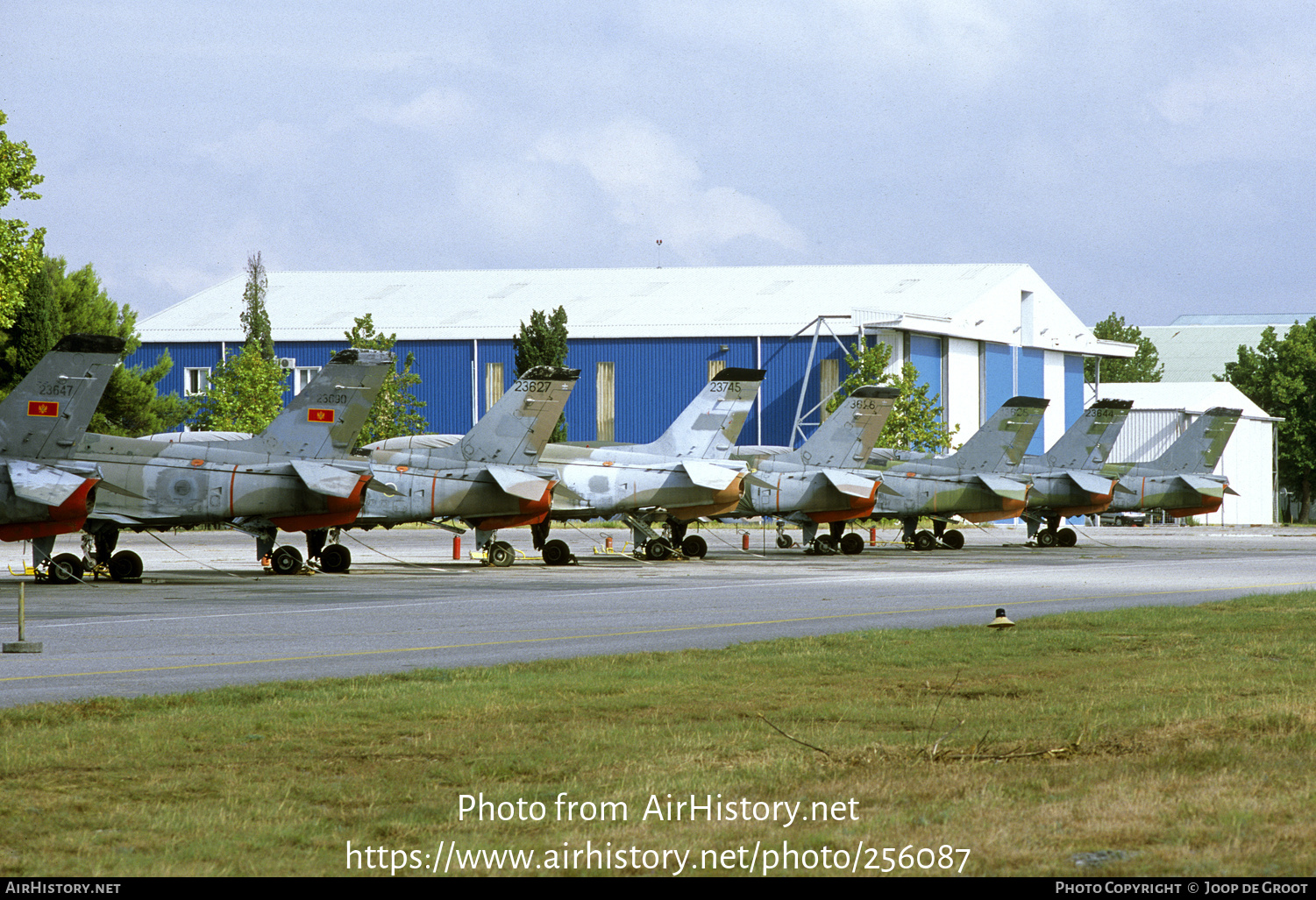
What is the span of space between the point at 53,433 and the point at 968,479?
85.0 feet

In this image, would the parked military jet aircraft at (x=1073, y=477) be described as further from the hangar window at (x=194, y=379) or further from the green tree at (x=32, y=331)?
the hangar window at (x=194, y=379)

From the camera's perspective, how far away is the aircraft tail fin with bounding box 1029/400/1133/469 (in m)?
44.8

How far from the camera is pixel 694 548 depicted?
38.0 m

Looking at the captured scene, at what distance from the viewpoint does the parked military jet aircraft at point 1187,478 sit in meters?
47.1

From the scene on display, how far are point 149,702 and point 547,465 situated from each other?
965 inches

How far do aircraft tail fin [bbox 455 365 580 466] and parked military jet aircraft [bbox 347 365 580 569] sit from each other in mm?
19

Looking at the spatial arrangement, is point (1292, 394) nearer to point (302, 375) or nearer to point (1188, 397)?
point (1188, 397)

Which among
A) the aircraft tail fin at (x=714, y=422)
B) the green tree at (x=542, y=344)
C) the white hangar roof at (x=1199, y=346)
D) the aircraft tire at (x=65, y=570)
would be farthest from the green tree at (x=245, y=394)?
the white hangar roof at (x=1199, y=346)

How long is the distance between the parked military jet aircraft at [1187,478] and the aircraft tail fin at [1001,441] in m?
5.70

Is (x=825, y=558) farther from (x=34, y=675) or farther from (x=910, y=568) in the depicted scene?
(x=34, y=675)

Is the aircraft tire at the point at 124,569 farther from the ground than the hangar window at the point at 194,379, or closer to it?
closer to it

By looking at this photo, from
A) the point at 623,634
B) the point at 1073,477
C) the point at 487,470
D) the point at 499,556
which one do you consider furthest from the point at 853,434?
the point at 623,634

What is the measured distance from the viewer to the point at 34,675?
494 inches

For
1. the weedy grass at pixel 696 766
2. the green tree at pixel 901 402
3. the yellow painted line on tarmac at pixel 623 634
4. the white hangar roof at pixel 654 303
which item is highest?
the white hangar roof at pixel 654 303
